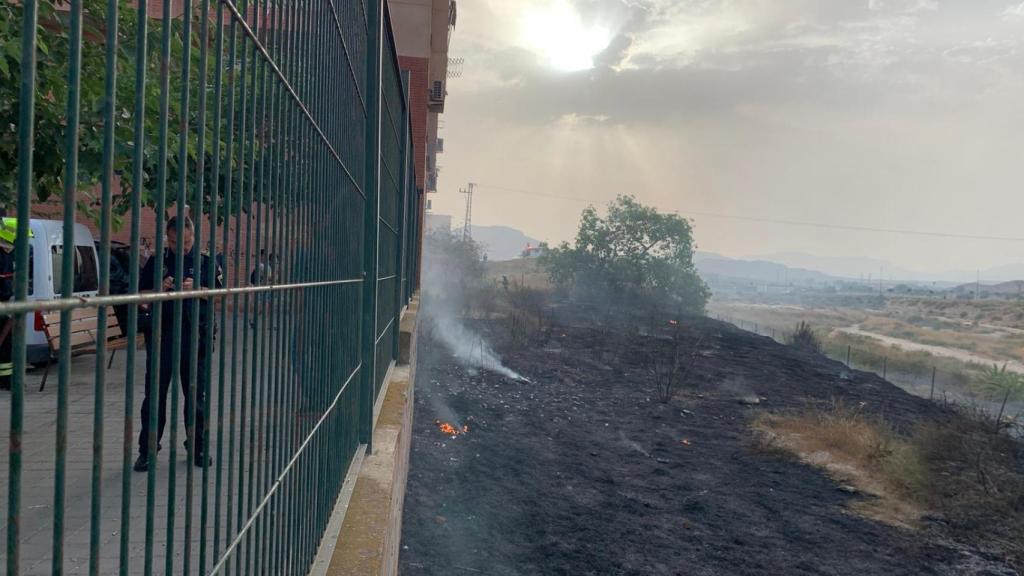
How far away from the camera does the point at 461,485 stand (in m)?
8.93

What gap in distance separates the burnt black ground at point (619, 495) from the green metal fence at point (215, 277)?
3.91 meters

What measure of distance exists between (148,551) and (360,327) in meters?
2.76

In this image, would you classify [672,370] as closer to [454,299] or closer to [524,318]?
[524,318]

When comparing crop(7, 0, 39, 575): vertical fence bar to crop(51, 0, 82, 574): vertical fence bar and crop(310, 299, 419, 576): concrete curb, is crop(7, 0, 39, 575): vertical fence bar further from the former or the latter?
crop(310, 299, 419, 576): concrete curb

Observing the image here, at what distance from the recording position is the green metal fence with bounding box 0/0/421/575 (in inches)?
30.5

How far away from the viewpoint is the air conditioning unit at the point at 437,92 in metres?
22.8

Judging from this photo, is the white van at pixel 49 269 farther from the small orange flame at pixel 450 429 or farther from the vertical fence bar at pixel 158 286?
the small orange flame at pixel 450 429

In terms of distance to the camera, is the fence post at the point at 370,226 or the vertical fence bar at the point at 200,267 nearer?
the vertical fence bar at the point at 200,267

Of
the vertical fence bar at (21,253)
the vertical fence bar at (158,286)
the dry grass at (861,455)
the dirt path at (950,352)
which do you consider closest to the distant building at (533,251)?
the dirt path at (950,352)

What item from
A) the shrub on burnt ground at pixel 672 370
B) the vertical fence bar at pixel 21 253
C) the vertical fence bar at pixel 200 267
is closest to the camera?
the vertical fence bar at pixel 21 253

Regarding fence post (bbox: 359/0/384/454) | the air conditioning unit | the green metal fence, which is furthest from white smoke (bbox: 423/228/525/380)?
the green metal fence

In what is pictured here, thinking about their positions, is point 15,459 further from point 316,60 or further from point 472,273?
point 472,273

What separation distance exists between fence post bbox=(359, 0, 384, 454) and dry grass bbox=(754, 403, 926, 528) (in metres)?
8.27

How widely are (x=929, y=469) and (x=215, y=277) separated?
11919mm
